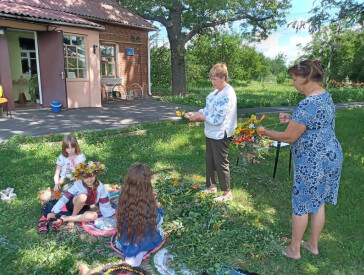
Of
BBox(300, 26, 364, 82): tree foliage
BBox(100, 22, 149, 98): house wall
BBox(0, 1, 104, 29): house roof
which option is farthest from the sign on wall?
BBox(300, 26, 364, 82): tree foliage

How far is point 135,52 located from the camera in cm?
1515

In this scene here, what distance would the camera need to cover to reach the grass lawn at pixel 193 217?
9.45ft

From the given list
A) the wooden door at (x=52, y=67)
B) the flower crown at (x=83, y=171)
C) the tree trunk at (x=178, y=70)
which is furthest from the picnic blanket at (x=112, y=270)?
the tree trunk at (x=178, y=70)

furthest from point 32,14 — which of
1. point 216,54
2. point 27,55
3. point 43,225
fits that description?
point 216,54

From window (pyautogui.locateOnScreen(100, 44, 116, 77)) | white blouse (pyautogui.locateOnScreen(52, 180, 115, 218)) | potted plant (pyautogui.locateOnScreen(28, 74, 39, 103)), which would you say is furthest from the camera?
window (pyautogui.locateOnScreen(100, 44, 116, 77))

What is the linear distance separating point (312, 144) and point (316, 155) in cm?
10

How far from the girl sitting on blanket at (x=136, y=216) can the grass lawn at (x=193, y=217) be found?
206 mm

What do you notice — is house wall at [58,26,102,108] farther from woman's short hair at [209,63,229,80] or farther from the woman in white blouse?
woman's short hair at [209,63,229,80]

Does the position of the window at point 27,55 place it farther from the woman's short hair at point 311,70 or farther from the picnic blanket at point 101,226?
the woman's short hair at point 311,70

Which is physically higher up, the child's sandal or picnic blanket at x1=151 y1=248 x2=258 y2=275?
the child's sandal

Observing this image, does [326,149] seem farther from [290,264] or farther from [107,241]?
[107,241]

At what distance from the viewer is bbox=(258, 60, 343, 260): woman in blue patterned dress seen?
8.64 feet

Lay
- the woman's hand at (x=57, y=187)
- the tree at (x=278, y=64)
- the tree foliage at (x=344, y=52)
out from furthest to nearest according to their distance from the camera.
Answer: the tree at (x=278, y=64), the tree foliage at (x=344, y=52), the woman's hand at (x=57, y=187)

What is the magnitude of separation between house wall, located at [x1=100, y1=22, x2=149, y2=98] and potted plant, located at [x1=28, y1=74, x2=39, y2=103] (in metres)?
3.00
